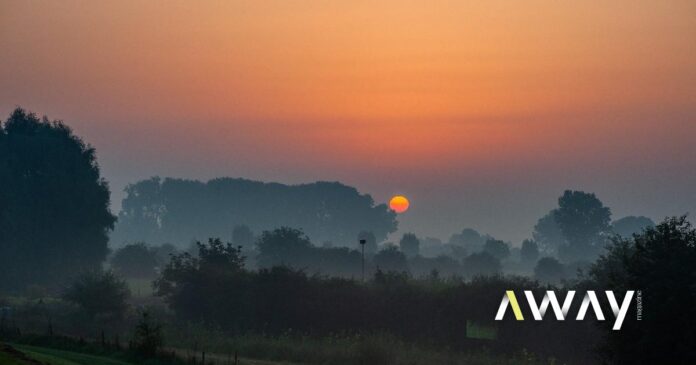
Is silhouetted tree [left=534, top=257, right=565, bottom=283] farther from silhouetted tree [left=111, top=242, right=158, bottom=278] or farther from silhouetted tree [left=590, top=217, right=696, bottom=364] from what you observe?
silhouetted tree [left=590, top=217, right=696, bottom=364]

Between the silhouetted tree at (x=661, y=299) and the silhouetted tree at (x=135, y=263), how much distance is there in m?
92.2

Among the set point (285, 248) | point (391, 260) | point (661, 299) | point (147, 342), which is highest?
point (285, 248)

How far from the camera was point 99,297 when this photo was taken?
63.3m

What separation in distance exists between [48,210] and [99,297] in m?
37.6

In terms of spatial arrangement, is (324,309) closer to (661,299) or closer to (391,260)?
(661,299)

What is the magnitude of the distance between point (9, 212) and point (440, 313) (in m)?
57.2

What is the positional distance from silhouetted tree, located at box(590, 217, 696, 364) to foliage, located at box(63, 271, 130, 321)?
41.0 meters

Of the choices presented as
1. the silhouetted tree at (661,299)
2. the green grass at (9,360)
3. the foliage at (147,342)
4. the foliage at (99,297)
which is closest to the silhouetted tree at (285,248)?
the foliage at (99,297)

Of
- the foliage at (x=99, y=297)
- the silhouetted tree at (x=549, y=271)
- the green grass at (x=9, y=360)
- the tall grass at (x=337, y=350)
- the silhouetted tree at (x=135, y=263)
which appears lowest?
the green grass at (x=9, y=360)

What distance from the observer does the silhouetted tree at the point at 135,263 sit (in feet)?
382

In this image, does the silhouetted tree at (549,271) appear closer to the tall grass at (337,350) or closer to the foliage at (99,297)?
the foliage at (99,297)

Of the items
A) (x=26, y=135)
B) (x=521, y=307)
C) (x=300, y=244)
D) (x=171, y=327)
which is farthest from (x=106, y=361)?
(x=300, y=244)

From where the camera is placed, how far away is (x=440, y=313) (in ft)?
174

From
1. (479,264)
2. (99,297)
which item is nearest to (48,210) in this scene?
(99,297)
